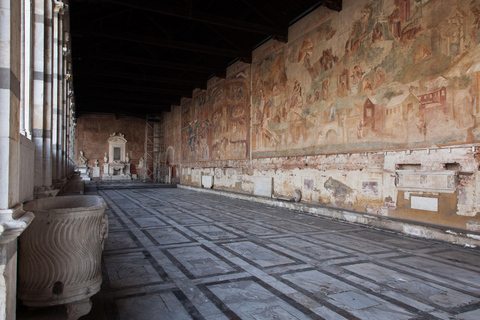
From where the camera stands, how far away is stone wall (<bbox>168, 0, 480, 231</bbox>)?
6.16m

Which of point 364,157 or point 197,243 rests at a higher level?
point 364,157

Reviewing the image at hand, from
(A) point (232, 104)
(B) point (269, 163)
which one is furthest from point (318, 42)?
(A) point (232, 104)

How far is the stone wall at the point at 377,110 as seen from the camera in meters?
6.16

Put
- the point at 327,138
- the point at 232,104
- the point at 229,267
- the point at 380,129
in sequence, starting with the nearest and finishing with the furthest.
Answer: the point at 229,267 < the point at 380,129 < the point at 327,138 < the point at 232,104

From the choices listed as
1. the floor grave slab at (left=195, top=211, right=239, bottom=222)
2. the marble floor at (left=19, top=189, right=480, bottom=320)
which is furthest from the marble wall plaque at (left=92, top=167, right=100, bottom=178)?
the marble floor at (left=19, top=189, right=480, bottom=320)

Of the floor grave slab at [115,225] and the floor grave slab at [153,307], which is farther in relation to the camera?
the floor grave slab at [115,225]

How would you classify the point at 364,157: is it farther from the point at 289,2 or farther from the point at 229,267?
the point at 289,2

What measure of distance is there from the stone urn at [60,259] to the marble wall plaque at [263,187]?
9815 millimetres

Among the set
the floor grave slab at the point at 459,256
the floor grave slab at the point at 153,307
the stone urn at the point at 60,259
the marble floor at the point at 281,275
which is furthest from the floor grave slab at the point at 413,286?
the stone urn at the point at 60,259

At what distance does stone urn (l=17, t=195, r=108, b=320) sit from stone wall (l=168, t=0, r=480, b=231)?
21.1 feet

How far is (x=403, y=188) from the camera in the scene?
7137 millimetres

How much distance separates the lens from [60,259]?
2.61 m

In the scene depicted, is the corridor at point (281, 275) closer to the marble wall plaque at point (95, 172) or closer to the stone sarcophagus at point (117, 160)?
the stone sarcophagus at point (117, 160)

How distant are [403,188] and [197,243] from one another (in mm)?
4788
